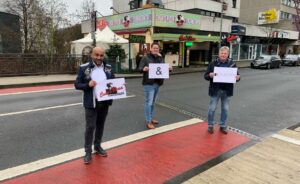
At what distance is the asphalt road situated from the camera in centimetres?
493

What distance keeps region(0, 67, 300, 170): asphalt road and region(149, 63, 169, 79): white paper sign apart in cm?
126

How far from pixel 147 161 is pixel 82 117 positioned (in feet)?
10.1

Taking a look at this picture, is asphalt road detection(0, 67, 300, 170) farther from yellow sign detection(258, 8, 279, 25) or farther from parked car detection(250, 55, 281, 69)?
yellow sign detection(258, 8, 279, 25)

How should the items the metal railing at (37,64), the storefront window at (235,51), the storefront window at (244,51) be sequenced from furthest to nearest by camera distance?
the storefront window at (244,51) < the storefront window at (235,51) < the metal railing at (37,64)

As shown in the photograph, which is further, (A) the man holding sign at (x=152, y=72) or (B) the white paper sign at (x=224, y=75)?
(A) the man holding sign at (x=152, y=72)

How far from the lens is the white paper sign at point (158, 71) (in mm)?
5836

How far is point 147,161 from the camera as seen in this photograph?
435 centimetres

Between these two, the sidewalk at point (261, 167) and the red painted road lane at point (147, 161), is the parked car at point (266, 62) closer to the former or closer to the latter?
the red painted road lane at point (147, 161)

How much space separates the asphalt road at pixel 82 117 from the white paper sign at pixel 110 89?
134 centimetres

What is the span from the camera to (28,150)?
4.70 m

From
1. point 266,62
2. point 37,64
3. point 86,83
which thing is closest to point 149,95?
point 86,83

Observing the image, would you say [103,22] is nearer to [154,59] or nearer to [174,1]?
[174,1]

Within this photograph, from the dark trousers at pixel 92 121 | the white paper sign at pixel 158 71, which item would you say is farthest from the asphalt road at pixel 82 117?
the white paper sign at pixel 158 71

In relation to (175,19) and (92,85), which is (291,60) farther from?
(92,85)
